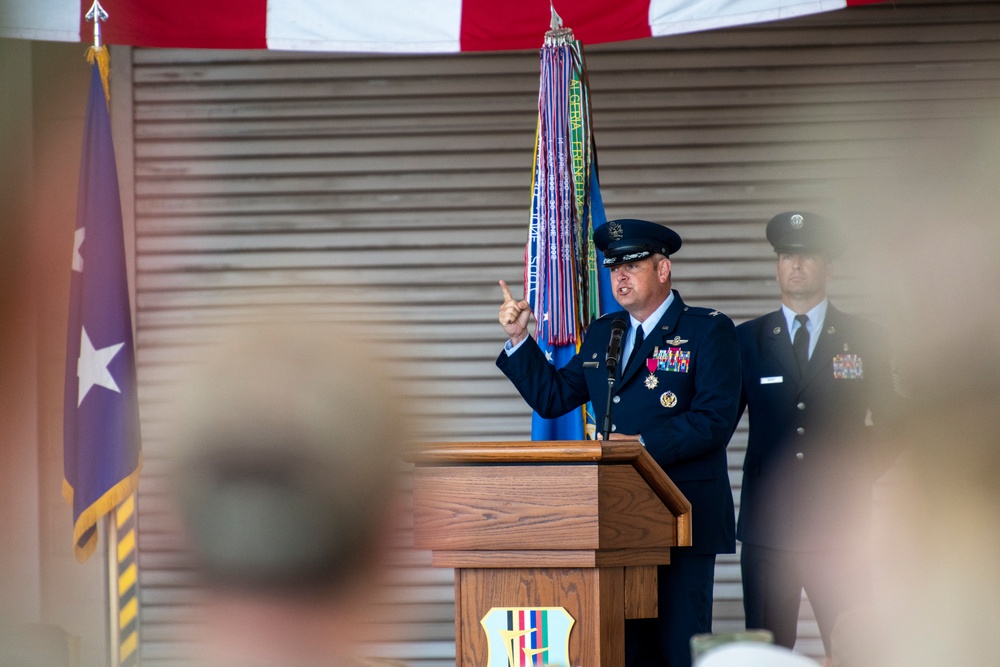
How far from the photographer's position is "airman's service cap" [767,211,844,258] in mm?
3682

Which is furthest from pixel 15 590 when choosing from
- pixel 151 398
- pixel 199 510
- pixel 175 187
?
pixel 199 510

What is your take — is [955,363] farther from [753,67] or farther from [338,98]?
[338,98]

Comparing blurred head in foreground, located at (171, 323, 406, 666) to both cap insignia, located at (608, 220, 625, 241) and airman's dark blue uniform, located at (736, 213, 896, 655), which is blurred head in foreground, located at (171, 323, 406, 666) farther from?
airman's dark blue uniform, located at (736, 213, 896, 655)

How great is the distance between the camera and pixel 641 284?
3.48 meters

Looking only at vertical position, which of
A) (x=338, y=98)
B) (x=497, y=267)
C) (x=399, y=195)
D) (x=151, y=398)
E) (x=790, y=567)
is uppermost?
(x=338, y=98)

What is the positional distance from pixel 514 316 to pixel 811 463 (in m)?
1.15

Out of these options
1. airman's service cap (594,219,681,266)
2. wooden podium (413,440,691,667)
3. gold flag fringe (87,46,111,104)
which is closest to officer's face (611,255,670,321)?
airman's service cap (594,219,681,266)

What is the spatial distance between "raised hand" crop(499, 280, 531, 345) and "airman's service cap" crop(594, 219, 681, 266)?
0.34 metres

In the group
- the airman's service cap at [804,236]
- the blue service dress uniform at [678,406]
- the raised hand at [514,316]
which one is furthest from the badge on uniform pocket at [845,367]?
the raised hand at [514,316]

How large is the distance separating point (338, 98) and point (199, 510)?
14.7 ft

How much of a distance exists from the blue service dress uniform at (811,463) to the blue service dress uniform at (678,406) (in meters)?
0.28

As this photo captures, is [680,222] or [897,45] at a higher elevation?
[897,45]

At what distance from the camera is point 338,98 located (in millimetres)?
5191

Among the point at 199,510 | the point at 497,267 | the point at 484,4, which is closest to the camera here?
the point at 199,510
